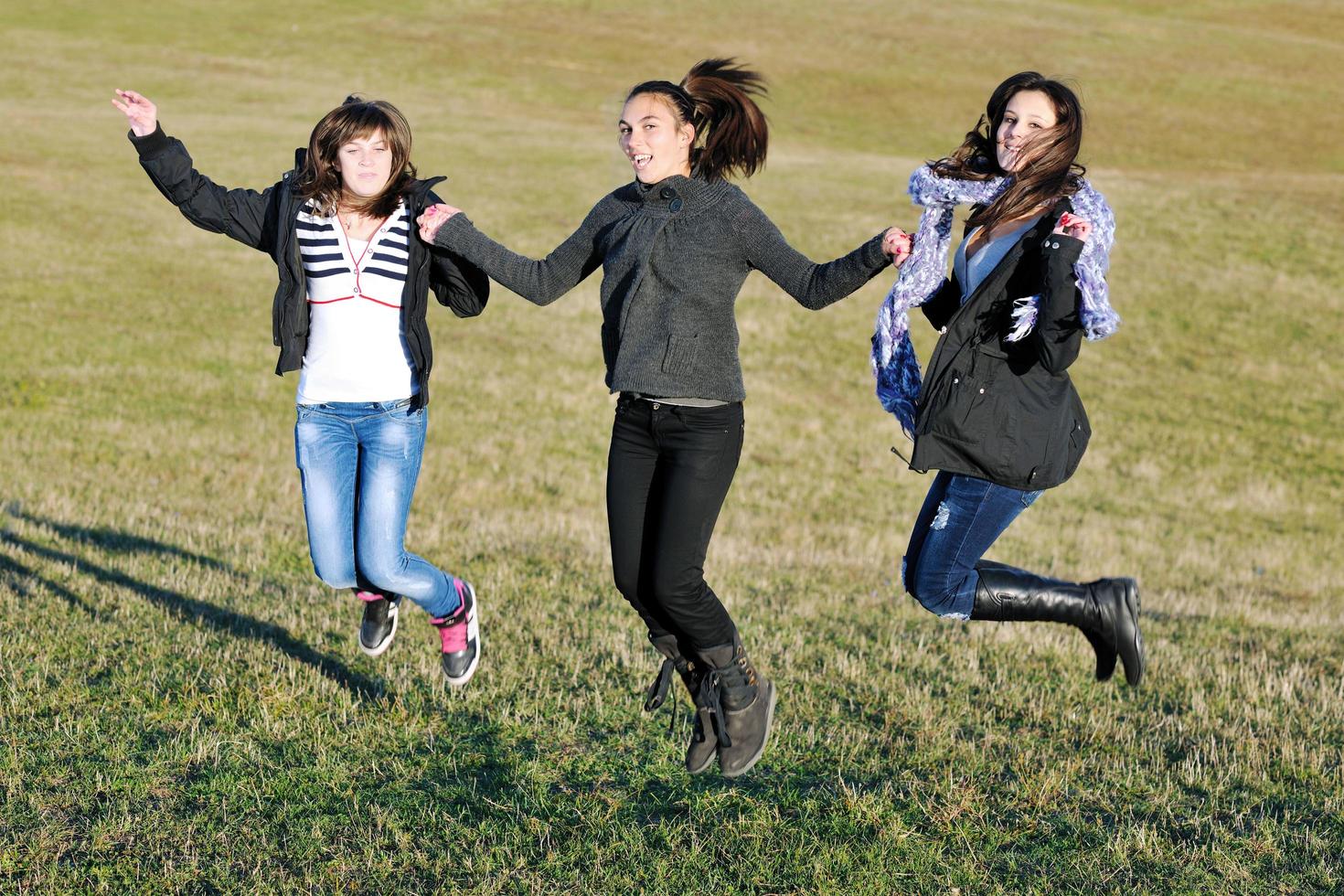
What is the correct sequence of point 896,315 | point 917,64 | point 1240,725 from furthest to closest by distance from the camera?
point 917,64, point 1240,725, point 896,315

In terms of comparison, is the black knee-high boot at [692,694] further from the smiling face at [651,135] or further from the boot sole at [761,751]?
the smiling face at [651,135]

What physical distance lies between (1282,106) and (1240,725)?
53.4 metres

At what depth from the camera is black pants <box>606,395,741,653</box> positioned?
5309 mm

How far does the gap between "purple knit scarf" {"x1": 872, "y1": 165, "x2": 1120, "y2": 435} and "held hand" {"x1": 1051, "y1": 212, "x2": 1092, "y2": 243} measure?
4 cm

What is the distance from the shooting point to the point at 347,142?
5836mm

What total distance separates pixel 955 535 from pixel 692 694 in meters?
1.34

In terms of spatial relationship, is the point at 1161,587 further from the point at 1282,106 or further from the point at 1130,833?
the point at 1282,106

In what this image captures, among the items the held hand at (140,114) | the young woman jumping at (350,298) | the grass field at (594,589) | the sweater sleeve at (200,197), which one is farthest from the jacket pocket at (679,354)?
Answer: the held hand at (140,114)

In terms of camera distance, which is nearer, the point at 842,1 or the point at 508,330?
the point at 508,330

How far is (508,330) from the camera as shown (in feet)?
80.0

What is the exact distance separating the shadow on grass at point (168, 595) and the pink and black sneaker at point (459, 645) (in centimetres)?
36

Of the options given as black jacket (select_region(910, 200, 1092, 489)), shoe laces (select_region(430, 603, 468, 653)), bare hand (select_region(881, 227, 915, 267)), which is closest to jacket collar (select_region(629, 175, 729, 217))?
bare hand (select_region(881, 227, 915, 267))

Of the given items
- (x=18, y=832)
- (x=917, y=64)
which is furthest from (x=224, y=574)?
(x=917, y=64)

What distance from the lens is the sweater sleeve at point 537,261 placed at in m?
5.66
